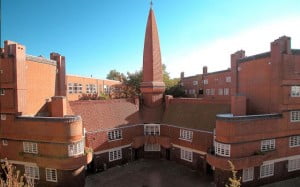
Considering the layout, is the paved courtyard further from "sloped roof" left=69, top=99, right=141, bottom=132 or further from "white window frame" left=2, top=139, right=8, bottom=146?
"white window frame" left=2, top=139, right=8, bottom=146

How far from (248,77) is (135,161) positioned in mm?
19467

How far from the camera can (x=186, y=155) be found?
27391 millimetres

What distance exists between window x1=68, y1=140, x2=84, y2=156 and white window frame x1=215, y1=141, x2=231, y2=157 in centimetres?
1484

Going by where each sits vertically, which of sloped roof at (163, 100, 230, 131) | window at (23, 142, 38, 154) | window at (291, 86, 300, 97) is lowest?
window at (23, 142, 38, 154)

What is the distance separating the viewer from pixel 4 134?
23.0 metres

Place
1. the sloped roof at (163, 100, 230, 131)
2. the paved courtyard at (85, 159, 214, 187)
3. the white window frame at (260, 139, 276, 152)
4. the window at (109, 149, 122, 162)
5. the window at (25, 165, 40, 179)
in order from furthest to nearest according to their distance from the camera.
A: the window at (109, 149, 122, 162)
the sloped roof at (163, 100, 230, 131)
the paved courtyard at (85, 159, 214, 187)
the window at (25, 165, 40, 179)
the white window frame at (260, 139, 276, 152)

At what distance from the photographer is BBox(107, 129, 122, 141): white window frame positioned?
27.1 meters

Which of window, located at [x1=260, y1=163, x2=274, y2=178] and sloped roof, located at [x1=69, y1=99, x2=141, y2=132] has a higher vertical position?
sloped roof, located at [x1=69, y1=99, x2=141, y2=132]

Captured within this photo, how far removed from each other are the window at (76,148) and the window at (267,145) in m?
20.0

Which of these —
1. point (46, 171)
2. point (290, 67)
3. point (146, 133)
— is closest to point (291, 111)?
point (290, 67)

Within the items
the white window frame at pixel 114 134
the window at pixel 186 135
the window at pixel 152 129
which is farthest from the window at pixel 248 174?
the white window frame at pixel 114 134

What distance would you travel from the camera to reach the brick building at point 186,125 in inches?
845

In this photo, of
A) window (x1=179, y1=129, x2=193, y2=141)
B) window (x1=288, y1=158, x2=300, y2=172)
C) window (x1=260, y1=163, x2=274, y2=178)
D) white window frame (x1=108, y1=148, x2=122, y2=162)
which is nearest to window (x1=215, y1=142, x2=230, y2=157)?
window (x1=179, y1=129, x2=193, y2=141)

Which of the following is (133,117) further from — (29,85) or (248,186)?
(248,186)
